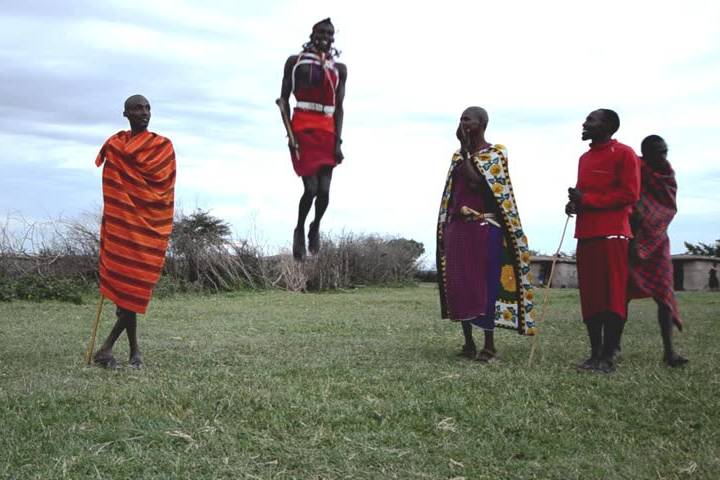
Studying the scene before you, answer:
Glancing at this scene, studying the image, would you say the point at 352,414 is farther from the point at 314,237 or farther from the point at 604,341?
the point at 604,341

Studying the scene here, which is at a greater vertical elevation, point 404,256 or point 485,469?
point 404,256

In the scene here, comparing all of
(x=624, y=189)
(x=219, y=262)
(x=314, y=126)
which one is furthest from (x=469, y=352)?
(x=219, y=262)

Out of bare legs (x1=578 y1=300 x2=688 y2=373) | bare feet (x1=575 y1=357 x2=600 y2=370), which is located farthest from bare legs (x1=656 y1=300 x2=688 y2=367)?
bare feet (x1=575 y1=357 x2=600 y2=370)

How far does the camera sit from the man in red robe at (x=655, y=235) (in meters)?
8.46

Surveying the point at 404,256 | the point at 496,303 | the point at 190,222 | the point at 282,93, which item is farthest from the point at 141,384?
the point at 404,256

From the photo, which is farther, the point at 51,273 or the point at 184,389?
the point at 51,273

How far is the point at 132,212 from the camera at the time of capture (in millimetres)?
7754

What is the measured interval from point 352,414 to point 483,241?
3154 millimetres

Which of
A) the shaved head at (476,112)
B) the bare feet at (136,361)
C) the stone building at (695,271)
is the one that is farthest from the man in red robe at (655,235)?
the stone building at (695,271)

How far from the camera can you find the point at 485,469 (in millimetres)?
4926

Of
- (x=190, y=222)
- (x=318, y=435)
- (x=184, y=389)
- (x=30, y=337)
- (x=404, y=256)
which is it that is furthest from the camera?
(x=404, y=256)

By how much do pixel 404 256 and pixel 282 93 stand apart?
77.5 ft

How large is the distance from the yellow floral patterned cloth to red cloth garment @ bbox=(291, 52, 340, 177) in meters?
3.44

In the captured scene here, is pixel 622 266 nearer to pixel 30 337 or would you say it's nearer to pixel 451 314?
pixel 451 314
